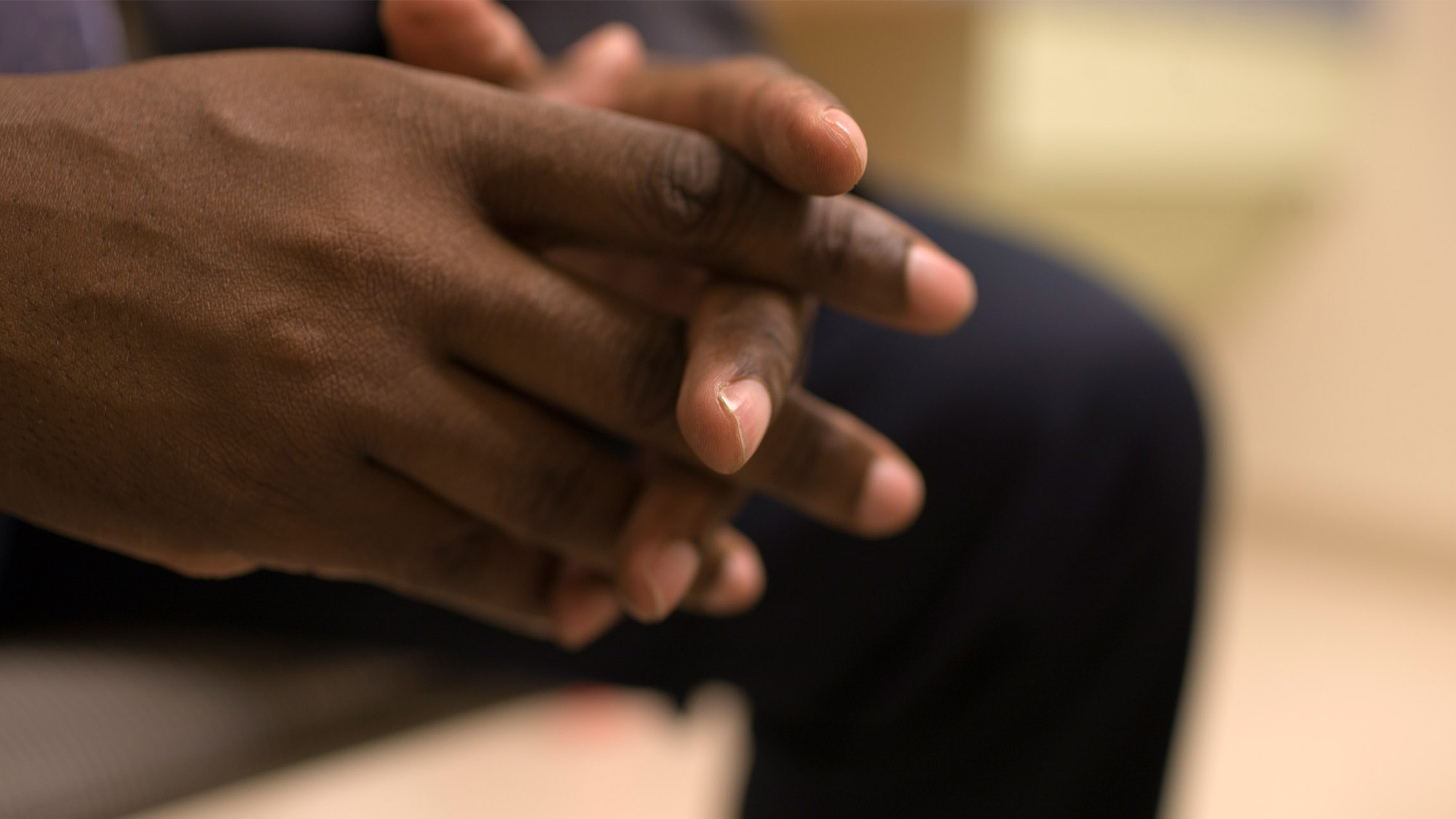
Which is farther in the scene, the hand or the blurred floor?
the blurred floor

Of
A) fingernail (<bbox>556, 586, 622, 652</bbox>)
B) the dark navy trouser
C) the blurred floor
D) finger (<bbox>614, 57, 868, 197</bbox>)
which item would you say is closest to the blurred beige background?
the blurred floor

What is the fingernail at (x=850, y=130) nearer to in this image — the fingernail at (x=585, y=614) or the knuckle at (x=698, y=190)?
the knuckle at (x=698, y=190)

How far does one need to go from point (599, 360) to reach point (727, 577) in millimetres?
105

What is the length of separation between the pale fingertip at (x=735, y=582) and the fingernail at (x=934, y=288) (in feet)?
0.34

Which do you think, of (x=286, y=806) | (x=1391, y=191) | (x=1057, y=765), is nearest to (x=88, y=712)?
(x=1057, y=765)

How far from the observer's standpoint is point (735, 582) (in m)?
0.36

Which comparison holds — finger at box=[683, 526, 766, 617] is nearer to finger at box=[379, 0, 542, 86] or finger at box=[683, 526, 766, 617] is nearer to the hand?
the hand

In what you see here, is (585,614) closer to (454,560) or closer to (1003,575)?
(454,560)

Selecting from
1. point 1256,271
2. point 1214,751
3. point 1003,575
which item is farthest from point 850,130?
point 1256,271

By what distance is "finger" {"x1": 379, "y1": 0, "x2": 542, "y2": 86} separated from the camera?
0.34 metres

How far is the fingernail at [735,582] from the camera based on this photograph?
353 millimetres

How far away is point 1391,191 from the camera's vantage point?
1.39 m

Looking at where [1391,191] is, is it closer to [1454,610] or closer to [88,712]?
[1454,610]

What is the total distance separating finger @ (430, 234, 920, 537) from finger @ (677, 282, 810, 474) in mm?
15
